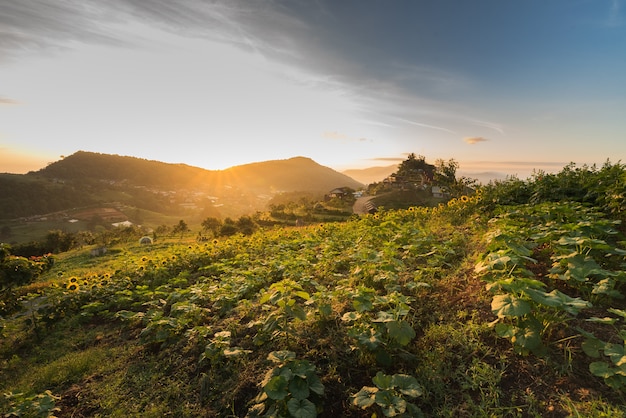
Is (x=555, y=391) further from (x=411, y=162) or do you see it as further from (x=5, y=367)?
(x=411, y=162)

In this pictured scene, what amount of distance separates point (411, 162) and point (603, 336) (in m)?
60.5

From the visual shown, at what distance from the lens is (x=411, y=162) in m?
60.1

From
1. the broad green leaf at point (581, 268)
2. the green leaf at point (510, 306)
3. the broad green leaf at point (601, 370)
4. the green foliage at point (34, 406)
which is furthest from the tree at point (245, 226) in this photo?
the broad green leaf at point (601, 370)

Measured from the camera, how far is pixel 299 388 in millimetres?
2811

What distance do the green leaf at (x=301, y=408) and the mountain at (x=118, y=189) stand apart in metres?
87.0

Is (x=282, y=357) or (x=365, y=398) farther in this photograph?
(x=282, y=357)

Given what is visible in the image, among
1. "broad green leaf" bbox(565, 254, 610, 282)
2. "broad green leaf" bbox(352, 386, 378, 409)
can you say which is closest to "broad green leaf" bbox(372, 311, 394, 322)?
"broad green leaf" bbox(352, 386, 378, 409)

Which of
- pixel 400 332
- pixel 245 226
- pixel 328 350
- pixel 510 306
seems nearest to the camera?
pixel 510 306

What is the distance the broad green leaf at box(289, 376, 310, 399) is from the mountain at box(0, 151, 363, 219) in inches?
3419

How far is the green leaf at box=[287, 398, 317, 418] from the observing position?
2.56 m

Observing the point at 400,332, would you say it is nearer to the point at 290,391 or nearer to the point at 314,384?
the point at 314,384

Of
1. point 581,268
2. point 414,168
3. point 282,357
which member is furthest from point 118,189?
point 581,268

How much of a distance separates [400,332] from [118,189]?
563 feet

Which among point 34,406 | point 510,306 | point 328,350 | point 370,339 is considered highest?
point 510,306
